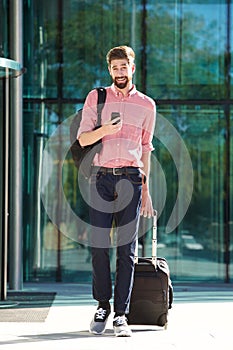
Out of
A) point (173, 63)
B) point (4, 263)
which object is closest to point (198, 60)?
point (173, 63)

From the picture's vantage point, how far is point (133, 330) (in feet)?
24.9

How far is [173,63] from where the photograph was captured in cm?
1286

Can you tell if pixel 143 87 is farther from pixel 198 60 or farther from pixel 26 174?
pixel 26 174

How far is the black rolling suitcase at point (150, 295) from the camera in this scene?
750 centimetres

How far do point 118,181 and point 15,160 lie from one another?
14.1ft

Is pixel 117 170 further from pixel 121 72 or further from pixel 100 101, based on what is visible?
pixel 121 72

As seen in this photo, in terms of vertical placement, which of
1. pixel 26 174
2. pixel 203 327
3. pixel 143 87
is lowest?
pixel 203 327

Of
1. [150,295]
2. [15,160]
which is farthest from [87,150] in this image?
[15,160]

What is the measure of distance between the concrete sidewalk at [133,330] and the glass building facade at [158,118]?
2.08 metres

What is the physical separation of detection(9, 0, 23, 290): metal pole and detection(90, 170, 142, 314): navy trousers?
13.7ft

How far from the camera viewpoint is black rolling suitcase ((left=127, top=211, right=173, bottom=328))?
24.6 ft

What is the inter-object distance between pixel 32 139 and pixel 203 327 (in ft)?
17.3

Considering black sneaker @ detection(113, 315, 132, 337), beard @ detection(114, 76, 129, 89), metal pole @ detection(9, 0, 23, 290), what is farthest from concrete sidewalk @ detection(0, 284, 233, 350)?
beard @ detection(114, 76, 129, 89)

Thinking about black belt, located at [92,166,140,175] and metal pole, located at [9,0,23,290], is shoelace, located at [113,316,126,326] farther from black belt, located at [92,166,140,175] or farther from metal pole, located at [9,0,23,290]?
metal pole, located at [9,0,23,290]
